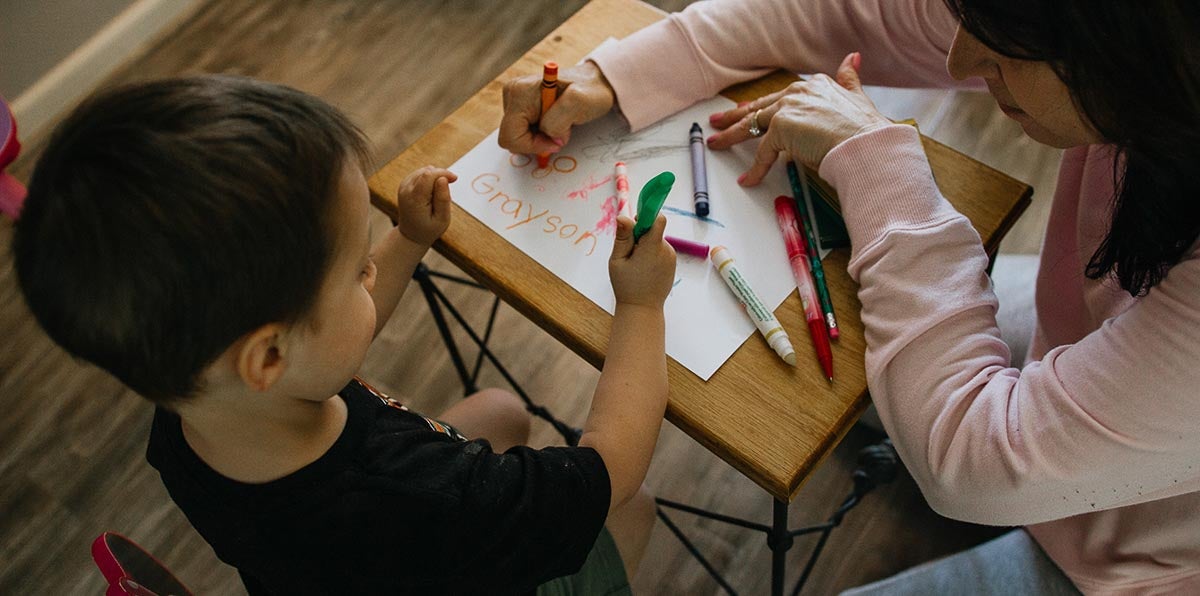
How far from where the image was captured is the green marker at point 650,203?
2.70 feet

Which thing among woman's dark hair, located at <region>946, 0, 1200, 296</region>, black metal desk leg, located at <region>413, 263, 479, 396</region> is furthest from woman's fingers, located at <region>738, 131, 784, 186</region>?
black metal desk leg, located at <region>413, 263, 479, 396</region>

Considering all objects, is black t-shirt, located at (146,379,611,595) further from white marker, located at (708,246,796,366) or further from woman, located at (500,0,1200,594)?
woman, located at (500,0,1200,594)

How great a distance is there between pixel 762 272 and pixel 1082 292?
1.05 feet

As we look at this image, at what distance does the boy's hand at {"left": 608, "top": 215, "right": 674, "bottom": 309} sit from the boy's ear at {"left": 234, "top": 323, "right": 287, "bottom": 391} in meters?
0.31

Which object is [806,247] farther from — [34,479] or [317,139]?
[34,479]

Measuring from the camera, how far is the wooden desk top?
78cm

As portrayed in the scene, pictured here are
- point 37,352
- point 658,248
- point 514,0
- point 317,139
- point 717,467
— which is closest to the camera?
point 317,139

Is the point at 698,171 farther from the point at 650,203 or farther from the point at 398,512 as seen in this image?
the point at 398,512

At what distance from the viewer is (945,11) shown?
99cm

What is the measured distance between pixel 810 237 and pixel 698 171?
135 millimetres

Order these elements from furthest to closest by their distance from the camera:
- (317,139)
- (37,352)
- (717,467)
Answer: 1. (37,352)
2. (717,467)
3. (317,139)

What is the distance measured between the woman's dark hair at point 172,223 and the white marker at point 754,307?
39 centimetres

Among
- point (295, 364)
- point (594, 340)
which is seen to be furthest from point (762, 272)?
point (295, 364)

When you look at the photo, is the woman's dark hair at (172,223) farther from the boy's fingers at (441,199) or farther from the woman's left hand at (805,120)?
the woman's left hand at (805,120)
